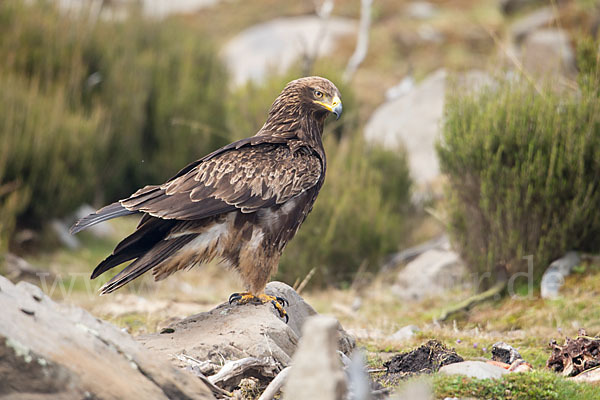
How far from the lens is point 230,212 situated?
4461 mm

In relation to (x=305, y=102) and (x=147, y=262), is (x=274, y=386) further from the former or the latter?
(x=305, y=102)

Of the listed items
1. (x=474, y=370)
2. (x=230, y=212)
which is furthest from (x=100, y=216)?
(x=474, y=370)

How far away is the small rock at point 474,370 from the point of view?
3682 mm

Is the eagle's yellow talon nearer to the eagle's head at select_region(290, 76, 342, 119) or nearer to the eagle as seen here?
the eagle

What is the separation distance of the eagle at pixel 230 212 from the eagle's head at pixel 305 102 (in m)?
0.10

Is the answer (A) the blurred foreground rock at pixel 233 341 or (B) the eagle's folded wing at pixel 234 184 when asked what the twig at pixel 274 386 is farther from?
(B) the eagle's folded wing at pixel 234 184

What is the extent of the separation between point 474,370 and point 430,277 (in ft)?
15.3

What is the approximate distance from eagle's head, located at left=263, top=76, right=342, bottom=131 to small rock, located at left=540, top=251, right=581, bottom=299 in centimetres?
303

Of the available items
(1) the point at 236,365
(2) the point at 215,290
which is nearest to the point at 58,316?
(1) the point at 236,365

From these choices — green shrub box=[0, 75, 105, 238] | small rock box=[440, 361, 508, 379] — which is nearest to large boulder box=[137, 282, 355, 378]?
small rock box=[440, 361, 508, 379]

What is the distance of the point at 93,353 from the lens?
115 inches

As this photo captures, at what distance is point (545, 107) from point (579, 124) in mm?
344

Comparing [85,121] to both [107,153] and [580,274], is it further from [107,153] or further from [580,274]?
[580,274]

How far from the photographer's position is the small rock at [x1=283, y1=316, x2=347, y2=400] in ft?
7.32
